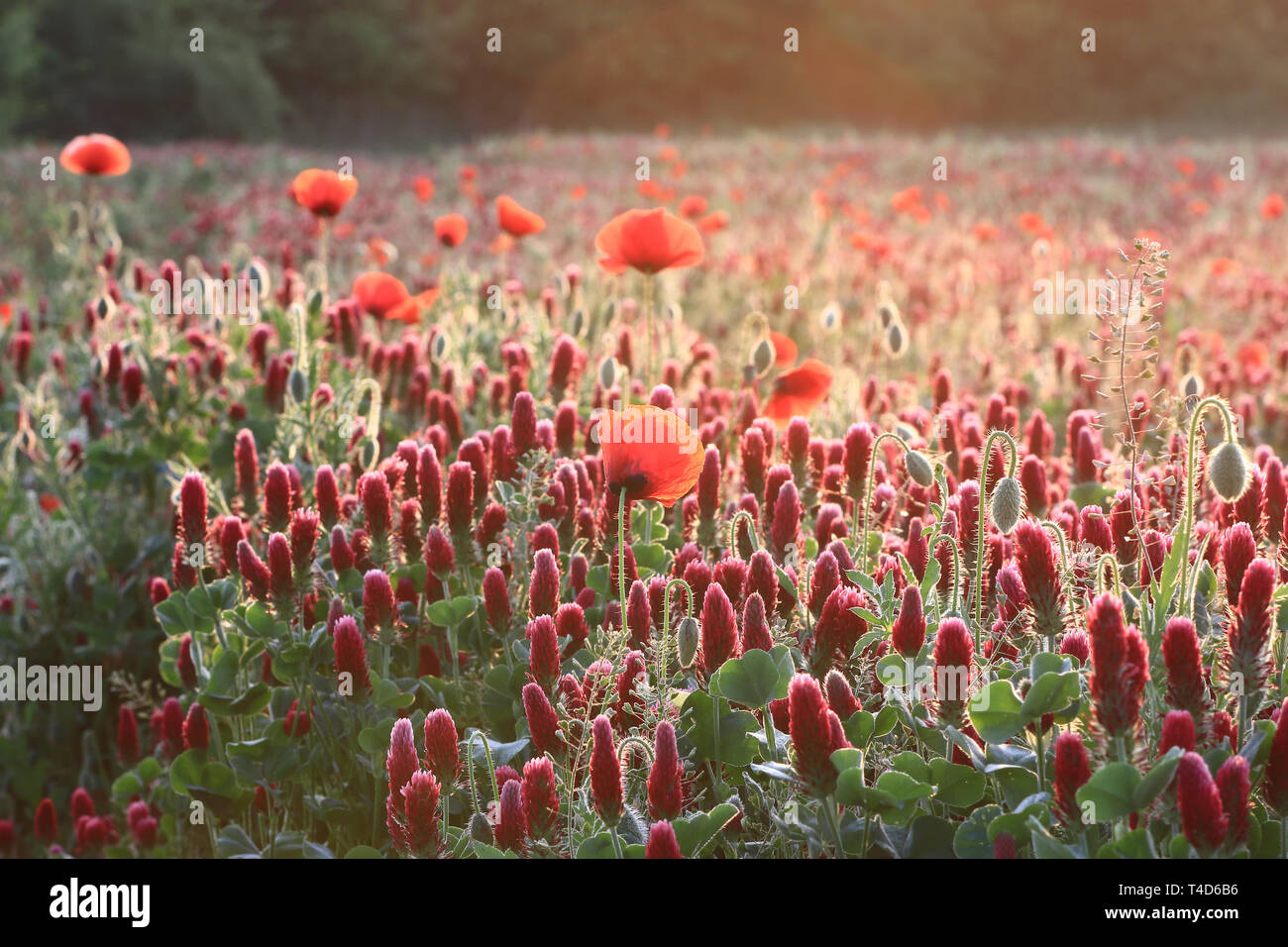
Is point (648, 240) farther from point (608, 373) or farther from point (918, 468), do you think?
point (918, 468)

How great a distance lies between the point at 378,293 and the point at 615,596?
1.98m

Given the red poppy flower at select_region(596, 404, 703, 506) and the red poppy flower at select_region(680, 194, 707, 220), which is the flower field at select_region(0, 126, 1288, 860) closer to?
the red poppy flower at select_region(596, 404, 703, 506)

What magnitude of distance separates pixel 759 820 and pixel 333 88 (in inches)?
1757

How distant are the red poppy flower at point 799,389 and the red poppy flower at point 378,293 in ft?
4.83

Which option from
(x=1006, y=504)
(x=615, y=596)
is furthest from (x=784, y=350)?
(x=1006, y=504)

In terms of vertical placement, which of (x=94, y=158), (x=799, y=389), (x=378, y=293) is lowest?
(x=799, y=389)

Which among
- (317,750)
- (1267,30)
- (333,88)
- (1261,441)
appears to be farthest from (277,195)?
(1267,30)

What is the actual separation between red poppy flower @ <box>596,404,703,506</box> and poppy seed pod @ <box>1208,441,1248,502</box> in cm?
79

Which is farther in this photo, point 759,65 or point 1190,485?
point 759,65

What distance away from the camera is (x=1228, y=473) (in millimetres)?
1656

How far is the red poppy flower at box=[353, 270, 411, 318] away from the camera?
408 centimetres

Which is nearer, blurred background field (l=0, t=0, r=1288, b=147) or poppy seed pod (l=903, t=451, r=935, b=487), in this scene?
poppy seed pod (l=903, t=451, r=935, b=487)

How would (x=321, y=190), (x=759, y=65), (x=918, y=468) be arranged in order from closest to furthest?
(x=918, y=468) < (x=321, y=190) < (x=759, y=65)

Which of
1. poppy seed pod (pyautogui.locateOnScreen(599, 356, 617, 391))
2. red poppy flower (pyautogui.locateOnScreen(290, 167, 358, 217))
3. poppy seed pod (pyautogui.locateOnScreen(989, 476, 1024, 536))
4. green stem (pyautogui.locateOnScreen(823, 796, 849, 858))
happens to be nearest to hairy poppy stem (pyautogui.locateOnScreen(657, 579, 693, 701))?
green stem (pyautogui.locateOnScreen(823, 796, 849, 858))
